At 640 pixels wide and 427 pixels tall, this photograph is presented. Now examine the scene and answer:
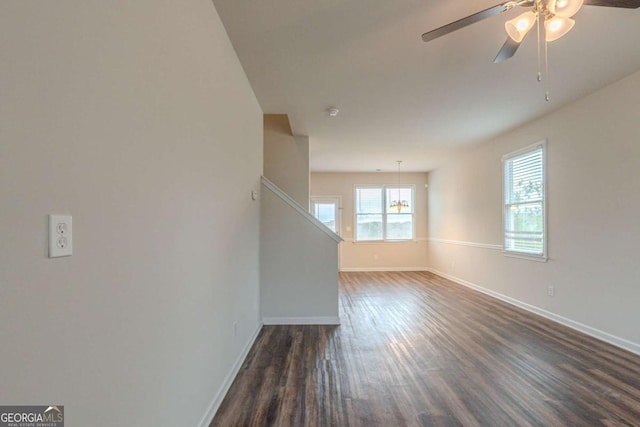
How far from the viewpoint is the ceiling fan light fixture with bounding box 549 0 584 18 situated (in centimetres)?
166

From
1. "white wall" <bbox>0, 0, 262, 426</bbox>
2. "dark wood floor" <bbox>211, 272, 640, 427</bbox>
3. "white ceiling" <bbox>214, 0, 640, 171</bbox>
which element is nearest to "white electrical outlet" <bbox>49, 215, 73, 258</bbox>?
"white wall" <bbox>0, 0, 262, 426</bbox>

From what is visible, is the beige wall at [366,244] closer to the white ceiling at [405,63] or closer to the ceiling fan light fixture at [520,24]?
the white ceiling at [405,63]

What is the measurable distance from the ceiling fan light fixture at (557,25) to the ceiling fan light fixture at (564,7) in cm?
8

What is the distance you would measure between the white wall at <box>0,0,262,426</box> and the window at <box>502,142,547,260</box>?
423 cm

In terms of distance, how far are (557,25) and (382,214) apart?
6.55 metres

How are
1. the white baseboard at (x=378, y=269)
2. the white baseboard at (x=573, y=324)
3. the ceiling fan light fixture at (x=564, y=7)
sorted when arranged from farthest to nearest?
the white baseboard at (x=378, y=269) < the white baseboard at (x=573, y=324) < the ceiling fan light fixture at (x=564, y=7)

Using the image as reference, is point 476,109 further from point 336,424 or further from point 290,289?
point 336,424

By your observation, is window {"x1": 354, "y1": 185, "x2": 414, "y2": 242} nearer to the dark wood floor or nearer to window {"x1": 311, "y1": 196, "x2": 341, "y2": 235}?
window {"x1": 311, "y1": 196, "x2": 341, "y2": 235}

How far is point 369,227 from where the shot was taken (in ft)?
27.1

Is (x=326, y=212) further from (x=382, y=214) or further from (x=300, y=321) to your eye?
(x=300, y=321)

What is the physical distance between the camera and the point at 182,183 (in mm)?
1545

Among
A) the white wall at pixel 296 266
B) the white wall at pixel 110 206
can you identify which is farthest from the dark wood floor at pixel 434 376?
the white wall at pixel 110 206

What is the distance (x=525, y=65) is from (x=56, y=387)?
3661mm

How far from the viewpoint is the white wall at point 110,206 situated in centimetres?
70
